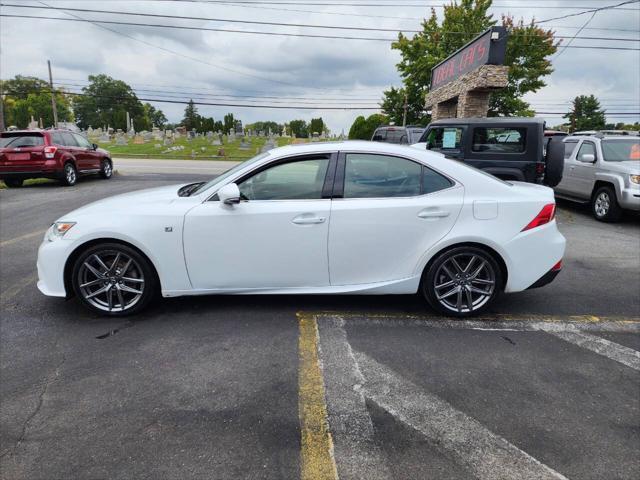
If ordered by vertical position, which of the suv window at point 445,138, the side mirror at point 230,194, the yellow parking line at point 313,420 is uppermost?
the suv window at point 445,138

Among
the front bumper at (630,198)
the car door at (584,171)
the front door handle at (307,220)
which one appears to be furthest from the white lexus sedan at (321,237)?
the car door at (584,171)

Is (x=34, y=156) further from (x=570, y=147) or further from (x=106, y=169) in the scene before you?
(x=570, y=147)

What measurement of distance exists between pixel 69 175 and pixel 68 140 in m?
1.27

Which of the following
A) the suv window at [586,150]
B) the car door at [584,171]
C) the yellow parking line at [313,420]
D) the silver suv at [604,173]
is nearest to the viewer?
the yellow parking line at [313,420]

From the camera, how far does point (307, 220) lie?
141 inches

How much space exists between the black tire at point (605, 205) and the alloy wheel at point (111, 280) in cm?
882

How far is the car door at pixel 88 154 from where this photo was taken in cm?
1363

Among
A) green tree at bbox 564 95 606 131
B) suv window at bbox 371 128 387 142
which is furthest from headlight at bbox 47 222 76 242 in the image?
green tree at bbox 564 95 606 131

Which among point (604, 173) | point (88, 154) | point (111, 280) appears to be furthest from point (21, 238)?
point (604, 173)

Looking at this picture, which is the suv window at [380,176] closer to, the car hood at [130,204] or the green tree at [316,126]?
the car hood at [130,204]

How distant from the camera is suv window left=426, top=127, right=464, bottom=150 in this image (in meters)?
8.69

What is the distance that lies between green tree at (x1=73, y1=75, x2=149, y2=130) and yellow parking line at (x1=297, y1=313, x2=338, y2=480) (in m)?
105

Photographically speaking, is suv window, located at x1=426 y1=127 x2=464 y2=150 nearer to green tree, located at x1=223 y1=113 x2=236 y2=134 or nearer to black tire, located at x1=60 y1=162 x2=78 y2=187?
black tire, located at x1=60 y1=162 x2=78 y2=187

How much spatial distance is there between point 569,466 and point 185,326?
2845mm
